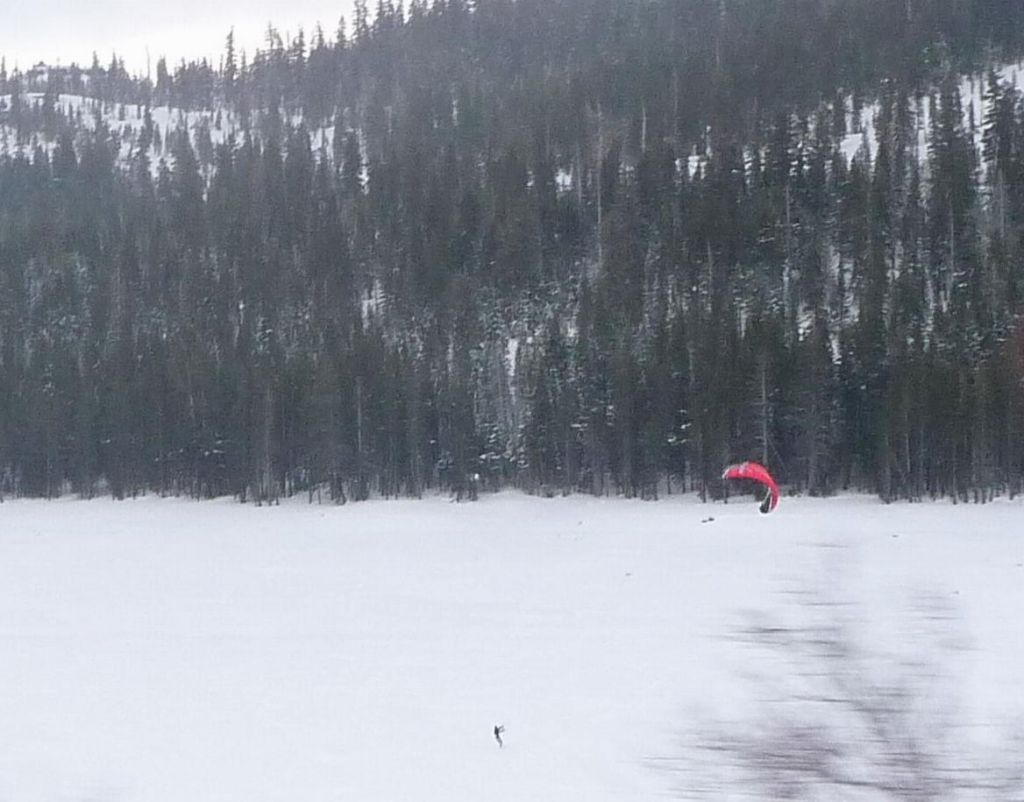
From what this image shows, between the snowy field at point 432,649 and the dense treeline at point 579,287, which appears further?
the dense treeline at point 579,287

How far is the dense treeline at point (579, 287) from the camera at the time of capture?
5103 centimetres

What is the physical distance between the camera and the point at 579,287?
68375 millimetres

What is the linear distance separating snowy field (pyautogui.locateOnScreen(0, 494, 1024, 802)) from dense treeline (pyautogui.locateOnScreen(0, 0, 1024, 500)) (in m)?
13.1

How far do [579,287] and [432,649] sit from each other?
5215cm

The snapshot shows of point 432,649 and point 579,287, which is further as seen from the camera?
point 579,287

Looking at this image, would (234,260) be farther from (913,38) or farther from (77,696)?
(77,696)

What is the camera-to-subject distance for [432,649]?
17484 mm

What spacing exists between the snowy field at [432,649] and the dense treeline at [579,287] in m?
13.1

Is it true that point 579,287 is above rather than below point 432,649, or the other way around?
above

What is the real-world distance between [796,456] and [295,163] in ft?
190

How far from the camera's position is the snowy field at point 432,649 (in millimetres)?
6828

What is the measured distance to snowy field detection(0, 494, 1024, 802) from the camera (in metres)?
6.83

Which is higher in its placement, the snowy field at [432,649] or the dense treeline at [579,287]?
the dense treeline at [579,287]

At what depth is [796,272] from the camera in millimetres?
65625
